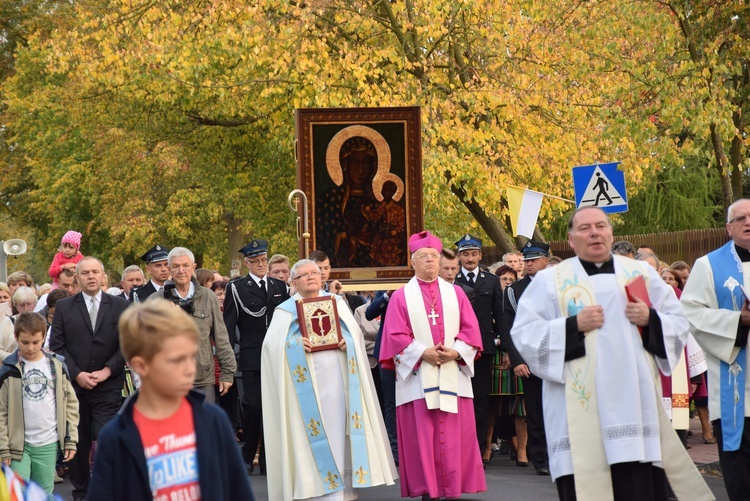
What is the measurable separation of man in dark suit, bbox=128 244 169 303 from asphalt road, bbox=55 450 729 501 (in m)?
1.86

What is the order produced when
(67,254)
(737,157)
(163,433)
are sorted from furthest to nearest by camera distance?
1. (67,254)
2. (737,157)
3. (163,433)

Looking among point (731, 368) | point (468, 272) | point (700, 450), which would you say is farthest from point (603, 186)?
point (731, 368)

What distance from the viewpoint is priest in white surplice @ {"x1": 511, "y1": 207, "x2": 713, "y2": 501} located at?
659cm

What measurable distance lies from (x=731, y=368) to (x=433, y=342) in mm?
3367

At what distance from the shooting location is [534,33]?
70.1 ft

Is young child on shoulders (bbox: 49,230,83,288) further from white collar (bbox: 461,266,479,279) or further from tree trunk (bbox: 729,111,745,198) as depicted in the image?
tree trunk (bbox: 729,111,745,198)

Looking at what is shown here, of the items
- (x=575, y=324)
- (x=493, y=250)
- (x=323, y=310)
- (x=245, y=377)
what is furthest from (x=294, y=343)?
(x=493, y=250)

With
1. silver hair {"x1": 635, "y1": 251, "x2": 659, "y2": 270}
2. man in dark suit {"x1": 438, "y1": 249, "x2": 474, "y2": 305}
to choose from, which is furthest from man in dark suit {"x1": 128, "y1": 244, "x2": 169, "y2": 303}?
silver hair {"x1": 635, "y1": 251, "x2": 659, "y2": 270}

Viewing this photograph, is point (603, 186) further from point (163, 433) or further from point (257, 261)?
point (163, 433)

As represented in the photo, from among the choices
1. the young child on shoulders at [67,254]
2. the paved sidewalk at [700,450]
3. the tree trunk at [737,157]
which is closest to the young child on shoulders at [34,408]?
the paved sidewalk at [700,450]

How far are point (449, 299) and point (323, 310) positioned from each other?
3.90ft

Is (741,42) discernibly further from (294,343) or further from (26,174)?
(26,174)

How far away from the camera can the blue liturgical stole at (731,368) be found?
25.2ft

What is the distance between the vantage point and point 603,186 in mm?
13719
